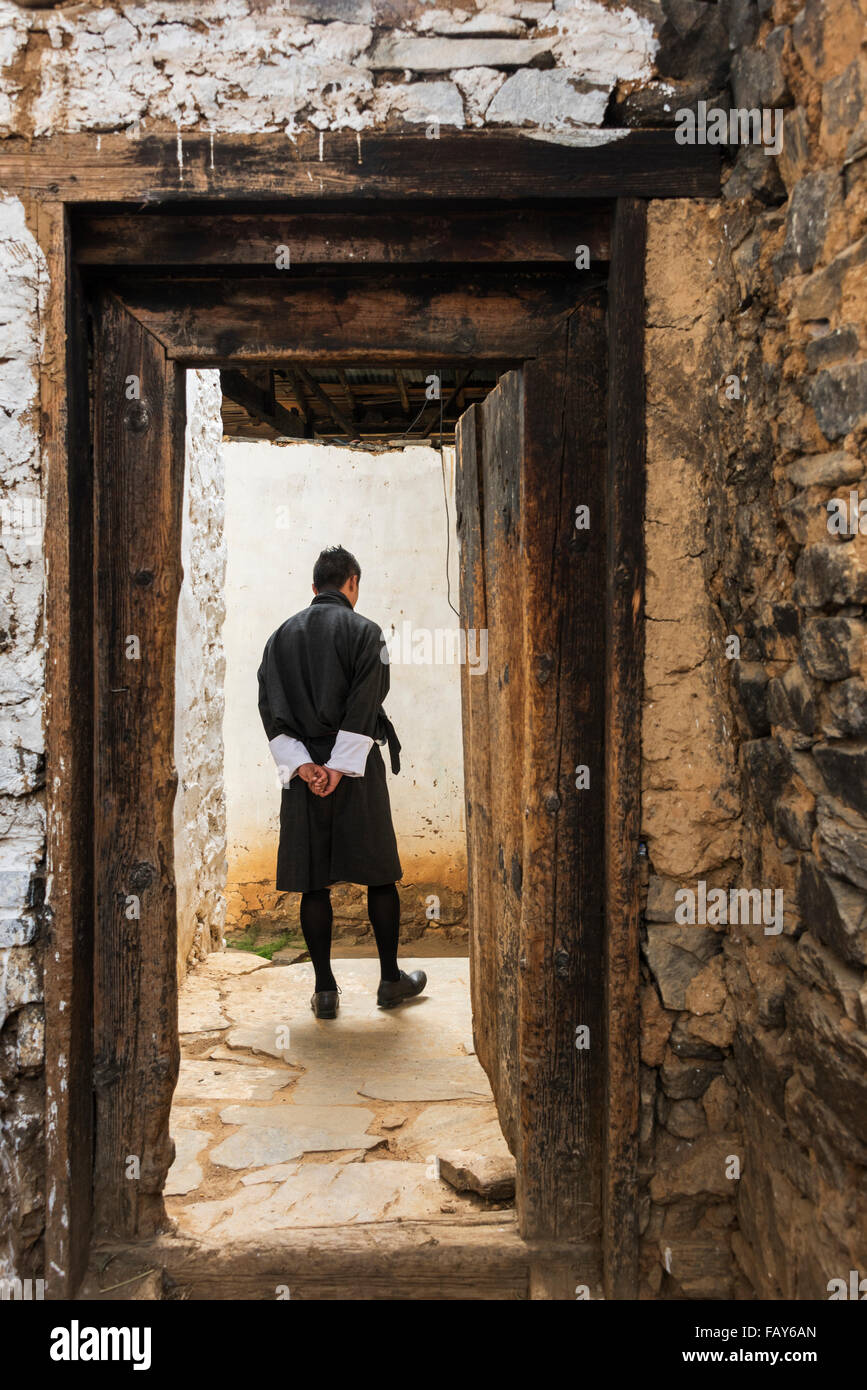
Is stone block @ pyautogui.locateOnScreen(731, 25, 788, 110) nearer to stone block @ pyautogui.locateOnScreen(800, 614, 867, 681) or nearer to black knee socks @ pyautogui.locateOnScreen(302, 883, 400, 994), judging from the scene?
stone block @ pyautogui.locateOnScreen(800, 614, 867, 681)

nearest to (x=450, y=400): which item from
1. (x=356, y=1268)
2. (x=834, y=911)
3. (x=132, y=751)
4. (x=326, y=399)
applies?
(x=326, y=399)

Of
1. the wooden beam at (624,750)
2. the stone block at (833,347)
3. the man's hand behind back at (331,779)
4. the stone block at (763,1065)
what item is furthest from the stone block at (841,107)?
the man's hand behind back at (331,779)

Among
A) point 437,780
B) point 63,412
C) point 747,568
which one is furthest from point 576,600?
point 437,780

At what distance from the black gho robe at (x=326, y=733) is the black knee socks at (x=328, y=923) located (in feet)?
0.26

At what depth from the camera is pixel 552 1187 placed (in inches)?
82.4

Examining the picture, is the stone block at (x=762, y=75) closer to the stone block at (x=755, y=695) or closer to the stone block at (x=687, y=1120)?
the stone block at (x=755, y=695)

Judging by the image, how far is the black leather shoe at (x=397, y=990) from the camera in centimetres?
375

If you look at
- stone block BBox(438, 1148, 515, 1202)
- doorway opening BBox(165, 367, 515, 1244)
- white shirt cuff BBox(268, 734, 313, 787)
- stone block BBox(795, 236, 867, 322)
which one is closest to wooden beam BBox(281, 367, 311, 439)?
doorway opening BBox(165, 367, 515, 1244)

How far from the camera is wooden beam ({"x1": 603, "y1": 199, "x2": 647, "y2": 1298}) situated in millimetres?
1943

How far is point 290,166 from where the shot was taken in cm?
186

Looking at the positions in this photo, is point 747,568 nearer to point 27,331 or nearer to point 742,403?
point 742,403

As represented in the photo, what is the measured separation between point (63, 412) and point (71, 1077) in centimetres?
137

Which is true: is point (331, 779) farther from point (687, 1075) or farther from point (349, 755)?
point (687, 1075)

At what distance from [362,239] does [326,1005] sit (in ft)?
9.04
